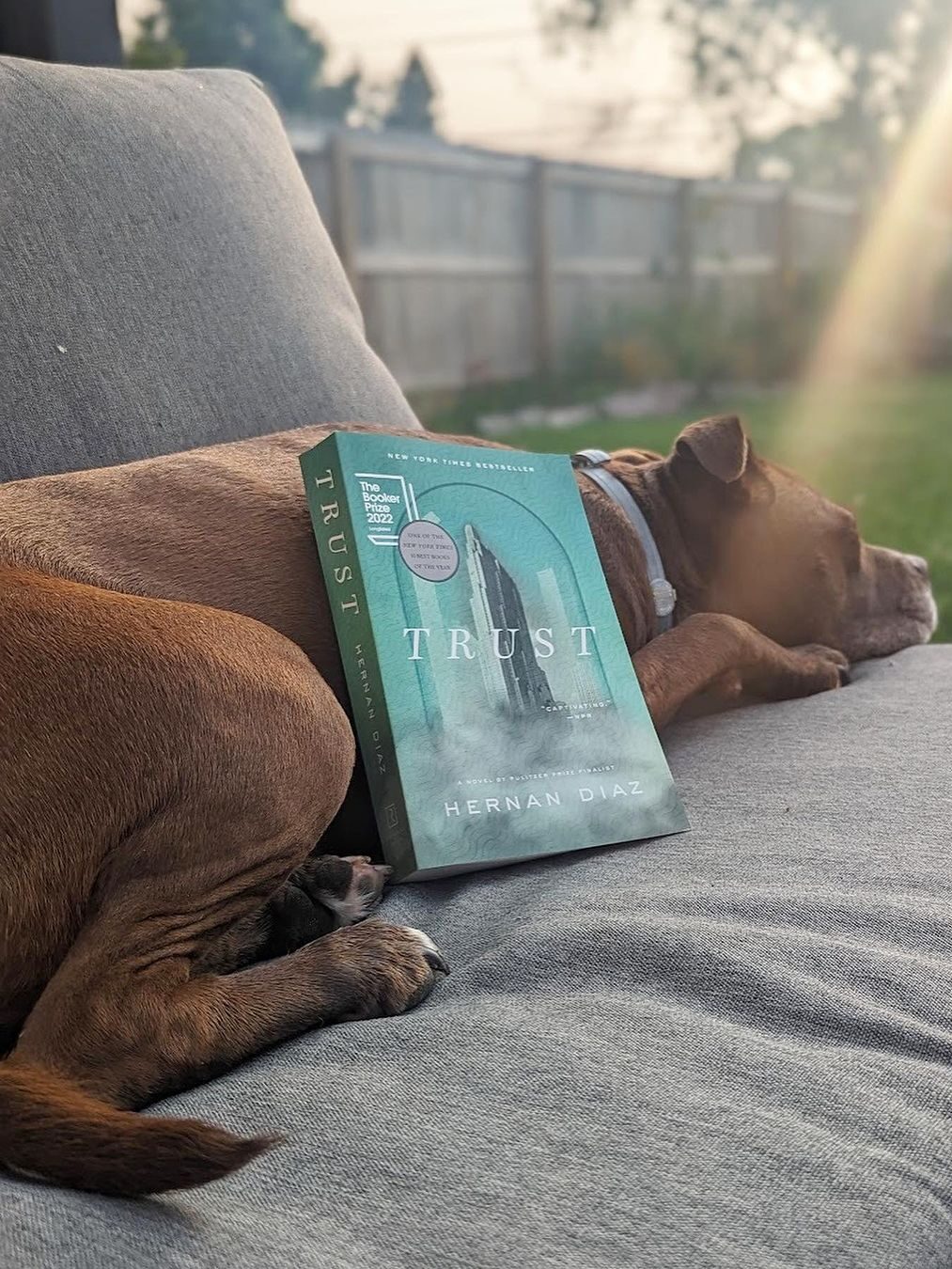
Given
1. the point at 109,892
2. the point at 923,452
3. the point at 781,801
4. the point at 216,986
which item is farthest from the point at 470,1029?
the point at 923,452

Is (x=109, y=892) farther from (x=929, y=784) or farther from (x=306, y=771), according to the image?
(x=929, y=784)

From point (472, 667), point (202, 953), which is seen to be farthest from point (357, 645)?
point (202, 953)

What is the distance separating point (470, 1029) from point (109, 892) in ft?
1.46

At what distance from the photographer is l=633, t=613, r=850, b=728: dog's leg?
2.27 meters

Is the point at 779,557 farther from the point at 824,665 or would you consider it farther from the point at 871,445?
the point at 871,445

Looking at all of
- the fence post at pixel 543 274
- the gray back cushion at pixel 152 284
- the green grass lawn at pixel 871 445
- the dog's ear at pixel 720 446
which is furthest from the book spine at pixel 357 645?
the fence post at pixel 543 274

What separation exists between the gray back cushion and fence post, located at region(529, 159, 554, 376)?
20.8 ft

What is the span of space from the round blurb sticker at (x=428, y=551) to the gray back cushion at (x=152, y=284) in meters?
0.56

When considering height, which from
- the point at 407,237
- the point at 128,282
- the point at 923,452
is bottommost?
the point at 923,452

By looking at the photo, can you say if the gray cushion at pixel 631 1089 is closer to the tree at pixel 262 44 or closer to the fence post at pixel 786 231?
the fence post at pixel 786 231

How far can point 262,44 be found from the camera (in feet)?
32.0

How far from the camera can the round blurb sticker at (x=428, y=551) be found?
1.89 metres

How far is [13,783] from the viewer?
142 cm

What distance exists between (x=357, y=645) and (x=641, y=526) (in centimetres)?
87
